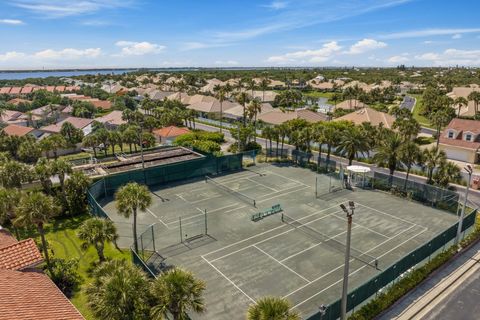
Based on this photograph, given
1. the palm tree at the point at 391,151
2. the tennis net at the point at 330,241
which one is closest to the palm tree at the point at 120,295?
the tennis net at the point at 330,241

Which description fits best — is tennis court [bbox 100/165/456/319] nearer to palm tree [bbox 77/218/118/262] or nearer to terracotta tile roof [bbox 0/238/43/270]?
palm tree [bbox 77/218/118/262]

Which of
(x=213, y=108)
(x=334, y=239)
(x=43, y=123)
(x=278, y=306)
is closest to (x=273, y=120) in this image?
(x=213, y=108)

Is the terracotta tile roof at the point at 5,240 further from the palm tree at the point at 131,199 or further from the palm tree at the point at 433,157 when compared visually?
the palm tree at the point at 433,157

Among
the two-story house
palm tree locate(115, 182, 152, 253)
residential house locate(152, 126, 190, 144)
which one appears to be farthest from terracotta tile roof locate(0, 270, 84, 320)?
the two-story house

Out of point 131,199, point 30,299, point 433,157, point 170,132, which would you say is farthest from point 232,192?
point 170,132

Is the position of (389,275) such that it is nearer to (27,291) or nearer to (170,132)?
(27,291)

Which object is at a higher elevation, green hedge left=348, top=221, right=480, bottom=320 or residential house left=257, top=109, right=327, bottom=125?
residential house left=257, top=109, right=327, bottom=125

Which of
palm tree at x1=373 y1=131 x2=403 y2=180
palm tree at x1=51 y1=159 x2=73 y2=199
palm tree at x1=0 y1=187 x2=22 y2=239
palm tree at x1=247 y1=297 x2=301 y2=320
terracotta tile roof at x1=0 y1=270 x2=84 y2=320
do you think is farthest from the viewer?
palm tree at x1=373 y1=131 x2=403 y2=180

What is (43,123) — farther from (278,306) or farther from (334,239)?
(278,306)
